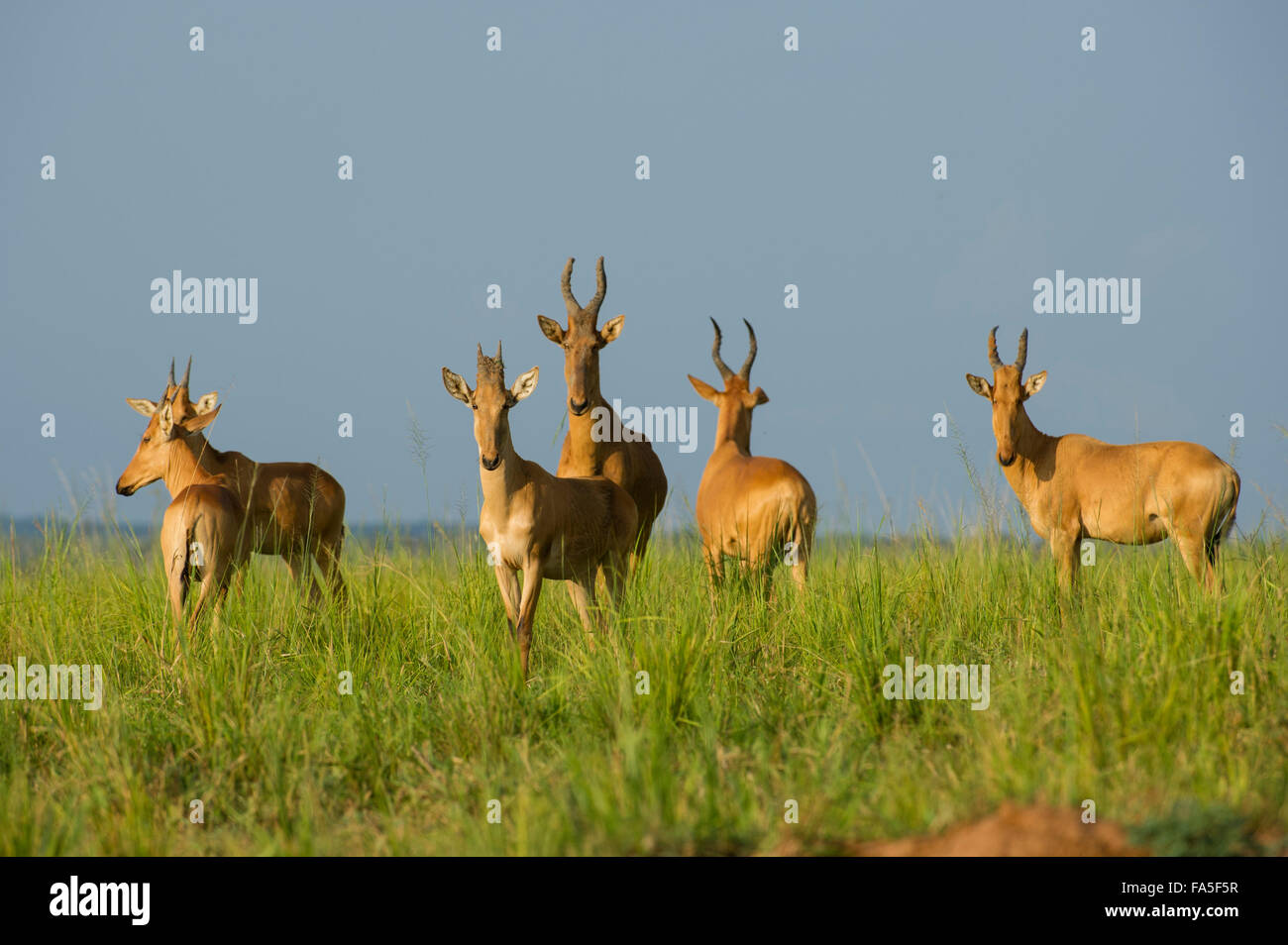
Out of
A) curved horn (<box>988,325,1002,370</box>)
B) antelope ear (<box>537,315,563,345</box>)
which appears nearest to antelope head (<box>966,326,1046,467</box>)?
curved horn (<box>988,325,1002,370</box>)

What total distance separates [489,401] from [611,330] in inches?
115

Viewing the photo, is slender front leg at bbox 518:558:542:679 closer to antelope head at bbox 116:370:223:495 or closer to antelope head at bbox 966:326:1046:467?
antelope head at bbox 116:370:223:495

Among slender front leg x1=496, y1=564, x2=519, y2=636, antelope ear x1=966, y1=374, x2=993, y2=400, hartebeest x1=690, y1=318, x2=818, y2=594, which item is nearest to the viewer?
slender front leg x1=496, y1=564, x2=519, y2=636

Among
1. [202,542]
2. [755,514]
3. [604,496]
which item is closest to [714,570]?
[755,514]

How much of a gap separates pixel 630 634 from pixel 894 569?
4.63m

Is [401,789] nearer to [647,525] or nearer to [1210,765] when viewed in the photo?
[1210,765]

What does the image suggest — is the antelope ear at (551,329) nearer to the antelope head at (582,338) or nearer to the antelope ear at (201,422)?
the antelope head at (582,338)

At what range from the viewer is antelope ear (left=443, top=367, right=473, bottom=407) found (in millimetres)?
7855

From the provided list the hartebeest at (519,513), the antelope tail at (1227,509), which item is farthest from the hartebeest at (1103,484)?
the hartebeest at (519,513)

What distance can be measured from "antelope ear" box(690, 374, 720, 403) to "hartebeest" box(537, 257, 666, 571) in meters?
1.14

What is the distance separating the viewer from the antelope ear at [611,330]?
411 inches

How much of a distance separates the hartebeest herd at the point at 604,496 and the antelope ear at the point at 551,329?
1 cm

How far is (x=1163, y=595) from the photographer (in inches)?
309
